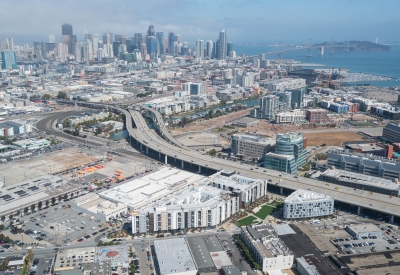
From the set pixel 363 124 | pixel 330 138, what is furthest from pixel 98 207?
pixel 363 124

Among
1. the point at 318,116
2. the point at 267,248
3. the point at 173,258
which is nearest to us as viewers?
the point at 173,258

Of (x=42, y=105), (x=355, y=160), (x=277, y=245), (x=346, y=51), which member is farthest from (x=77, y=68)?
(x=346, y=51)

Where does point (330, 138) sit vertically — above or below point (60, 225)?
above

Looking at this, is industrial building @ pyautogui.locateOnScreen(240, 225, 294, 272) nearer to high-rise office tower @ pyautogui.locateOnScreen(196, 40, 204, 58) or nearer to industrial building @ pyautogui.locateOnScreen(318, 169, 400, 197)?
industrial building @ pyautogui.locateOnScreen(318, 169, 400, 197)

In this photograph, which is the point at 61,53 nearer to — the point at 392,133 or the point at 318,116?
the point at 318,116

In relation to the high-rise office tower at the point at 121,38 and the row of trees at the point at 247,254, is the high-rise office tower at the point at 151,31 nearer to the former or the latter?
the high-rise office tower at the point at 121,38

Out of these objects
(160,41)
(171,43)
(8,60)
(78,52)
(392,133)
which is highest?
(160,41)
